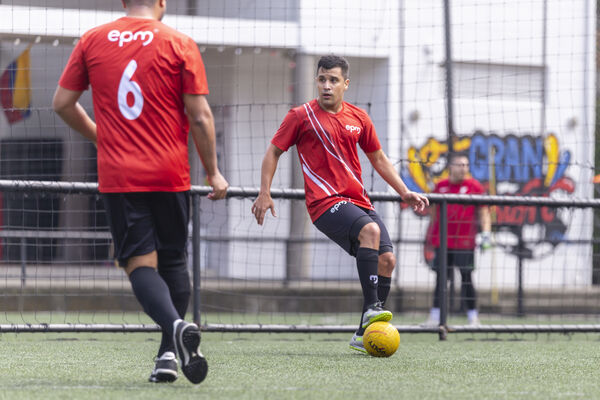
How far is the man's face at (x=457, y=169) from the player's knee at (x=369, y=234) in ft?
13.7

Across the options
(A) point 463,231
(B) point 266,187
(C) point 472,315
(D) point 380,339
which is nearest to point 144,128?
(B) point 266,187

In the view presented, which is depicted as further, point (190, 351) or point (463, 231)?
point (463, 231)

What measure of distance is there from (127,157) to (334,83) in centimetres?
242

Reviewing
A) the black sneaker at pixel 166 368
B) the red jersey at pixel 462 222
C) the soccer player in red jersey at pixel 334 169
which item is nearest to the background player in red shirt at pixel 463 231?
the red jersey at pixel 462 222

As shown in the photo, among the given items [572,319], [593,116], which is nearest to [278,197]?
[572,319]

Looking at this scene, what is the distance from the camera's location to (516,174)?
19094 mm

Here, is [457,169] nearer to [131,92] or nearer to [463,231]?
[463,231]

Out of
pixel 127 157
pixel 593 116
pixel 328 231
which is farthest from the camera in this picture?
pixel 593 116

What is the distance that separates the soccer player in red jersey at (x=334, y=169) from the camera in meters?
6.55

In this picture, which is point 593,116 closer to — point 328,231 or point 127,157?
point 328,231

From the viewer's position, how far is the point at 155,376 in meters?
4.79

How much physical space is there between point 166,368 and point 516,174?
15.2 m

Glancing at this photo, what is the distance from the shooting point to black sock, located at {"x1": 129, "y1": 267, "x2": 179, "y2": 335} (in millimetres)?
4492

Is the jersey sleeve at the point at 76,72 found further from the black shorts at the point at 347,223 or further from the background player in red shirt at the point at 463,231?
the background player in red shirt at the point at 463,231
